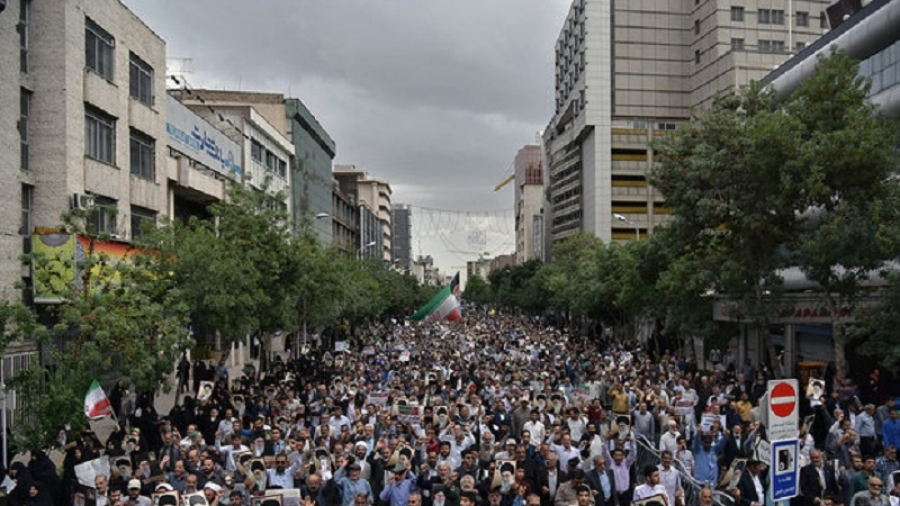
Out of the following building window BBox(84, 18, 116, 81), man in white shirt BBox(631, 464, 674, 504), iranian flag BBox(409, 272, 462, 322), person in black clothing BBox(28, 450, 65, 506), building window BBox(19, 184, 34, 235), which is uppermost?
building window BBox(84, 18, 116, 81)

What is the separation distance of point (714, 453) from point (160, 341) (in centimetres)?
1090

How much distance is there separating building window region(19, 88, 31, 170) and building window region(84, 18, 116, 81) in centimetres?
258

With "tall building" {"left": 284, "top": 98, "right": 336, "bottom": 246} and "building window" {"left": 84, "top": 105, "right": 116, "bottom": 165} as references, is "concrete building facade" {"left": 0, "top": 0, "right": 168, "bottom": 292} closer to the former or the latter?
"building window" {"left": 84, "top": 105, "right": 116, "bottom": 165}

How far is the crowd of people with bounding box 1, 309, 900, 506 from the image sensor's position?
11.5 meters

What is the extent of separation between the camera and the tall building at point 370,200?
424ft

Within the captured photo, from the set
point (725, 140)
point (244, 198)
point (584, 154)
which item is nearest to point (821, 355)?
point (725, 140)

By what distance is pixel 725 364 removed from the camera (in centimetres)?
3631

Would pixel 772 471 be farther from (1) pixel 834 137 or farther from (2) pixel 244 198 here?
(2) pixel 244 198

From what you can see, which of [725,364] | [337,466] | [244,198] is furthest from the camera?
[725,364]

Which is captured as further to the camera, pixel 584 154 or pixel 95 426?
pixel 584 154

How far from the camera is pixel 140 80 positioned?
31.8 metres

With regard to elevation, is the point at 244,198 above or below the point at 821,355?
above

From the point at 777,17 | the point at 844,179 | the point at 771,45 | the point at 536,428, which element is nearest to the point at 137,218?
the point at 536,428

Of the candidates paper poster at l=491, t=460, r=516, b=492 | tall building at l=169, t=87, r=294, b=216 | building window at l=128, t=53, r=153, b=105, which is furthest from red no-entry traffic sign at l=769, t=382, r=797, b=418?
tall building at l=169, t=87, r=294, b=216
